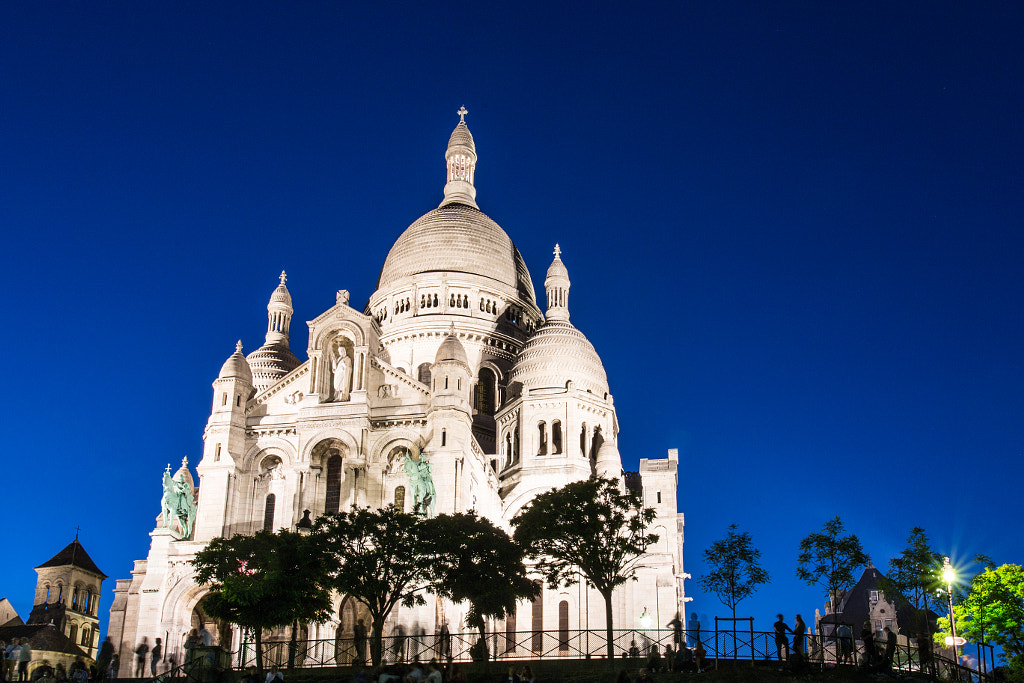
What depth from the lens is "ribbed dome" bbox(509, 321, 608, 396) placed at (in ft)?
246

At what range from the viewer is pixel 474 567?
153 feet

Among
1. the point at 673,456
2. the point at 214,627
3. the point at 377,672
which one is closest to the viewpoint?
the point at 377,672

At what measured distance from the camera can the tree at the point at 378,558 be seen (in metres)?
44.8

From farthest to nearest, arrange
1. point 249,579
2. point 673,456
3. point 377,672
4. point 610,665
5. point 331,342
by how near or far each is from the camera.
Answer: point 673,456 → point 331,342 → point 249,579 → point 610,665 → point 377,672

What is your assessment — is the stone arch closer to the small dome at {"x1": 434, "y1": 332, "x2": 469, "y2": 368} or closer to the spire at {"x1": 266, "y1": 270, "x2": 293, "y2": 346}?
the small dome at {"x1": 434, "y1": 332, "x2": 469, "y2": 368}

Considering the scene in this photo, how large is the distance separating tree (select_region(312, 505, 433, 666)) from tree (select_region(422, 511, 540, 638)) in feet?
2.01

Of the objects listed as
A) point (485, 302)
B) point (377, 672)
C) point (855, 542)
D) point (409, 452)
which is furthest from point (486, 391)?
point (377, 672)

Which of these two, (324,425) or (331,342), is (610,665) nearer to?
(324,425)

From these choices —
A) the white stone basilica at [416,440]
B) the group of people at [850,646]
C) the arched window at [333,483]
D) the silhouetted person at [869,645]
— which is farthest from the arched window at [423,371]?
the silhouetted person at [869,645]

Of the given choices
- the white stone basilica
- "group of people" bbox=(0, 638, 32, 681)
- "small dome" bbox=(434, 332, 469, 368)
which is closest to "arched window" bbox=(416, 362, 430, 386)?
the white stone basilica

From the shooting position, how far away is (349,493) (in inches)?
2313

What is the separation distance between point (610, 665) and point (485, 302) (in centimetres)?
4960

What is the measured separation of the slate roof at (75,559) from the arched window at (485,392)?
4342cm

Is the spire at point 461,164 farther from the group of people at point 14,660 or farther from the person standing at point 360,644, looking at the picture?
the group of people at point 14,660
